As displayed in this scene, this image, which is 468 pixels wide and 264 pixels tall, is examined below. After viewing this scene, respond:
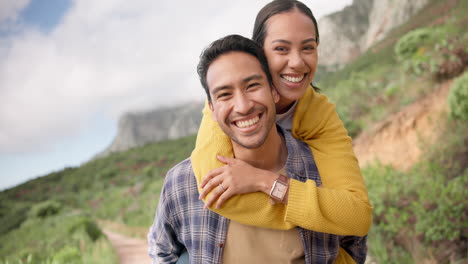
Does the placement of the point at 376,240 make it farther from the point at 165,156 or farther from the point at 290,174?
the point at 165,156

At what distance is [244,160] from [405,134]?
5.38 meters

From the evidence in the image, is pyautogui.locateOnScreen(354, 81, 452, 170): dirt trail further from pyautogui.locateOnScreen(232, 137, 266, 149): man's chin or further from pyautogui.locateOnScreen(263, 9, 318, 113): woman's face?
pyautogui.locateOnScreen(232, 137, 266, 149): man's chin

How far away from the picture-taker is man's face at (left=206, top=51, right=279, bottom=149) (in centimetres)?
195

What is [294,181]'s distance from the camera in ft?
6.06

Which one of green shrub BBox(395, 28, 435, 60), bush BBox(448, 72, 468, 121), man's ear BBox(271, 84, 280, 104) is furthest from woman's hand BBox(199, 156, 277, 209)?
green shrub BBox(395, 28, 435, 60)

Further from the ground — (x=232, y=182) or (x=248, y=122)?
(x=248, y=122)

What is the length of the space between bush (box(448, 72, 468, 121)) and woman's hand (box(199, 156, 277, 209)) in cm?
446

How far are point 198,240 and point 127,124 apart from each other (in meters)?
67.1

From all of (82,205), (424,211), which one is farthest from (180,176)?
(82,205)

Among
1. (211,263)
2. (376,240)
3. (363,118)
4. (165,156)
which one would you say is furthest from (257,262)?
(165,156)

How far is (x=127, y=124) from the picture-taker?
66.7m

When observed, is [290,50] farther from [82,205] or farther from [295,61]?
[82,205]

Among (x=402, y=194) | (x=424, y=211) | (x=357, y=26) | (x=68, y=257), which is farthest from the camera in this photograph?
(x=357, y=26)

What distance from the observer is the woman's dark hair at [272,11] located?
91.7 inches
